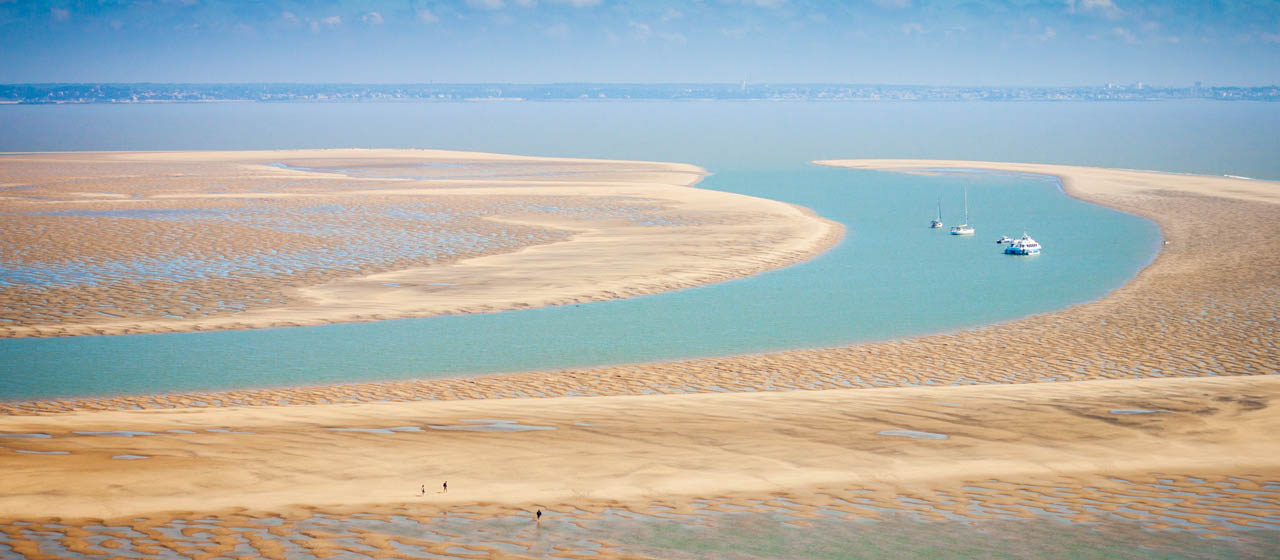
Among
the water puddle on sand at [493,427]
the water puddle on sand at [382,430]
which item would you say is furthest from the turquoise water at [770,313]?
the water puddle on sand at [382,430]

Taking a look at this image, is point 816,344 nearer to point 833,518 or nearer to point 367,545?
point 833,518

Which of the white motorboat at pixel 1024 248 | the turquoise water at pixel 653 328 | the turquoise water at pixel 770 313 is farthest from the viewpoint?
the white motorboat at pixel 1024 248

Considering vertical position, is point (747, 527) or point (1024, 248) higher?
point (747, 527)

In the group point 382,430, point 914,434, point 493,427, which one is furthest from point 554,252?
point 914,434

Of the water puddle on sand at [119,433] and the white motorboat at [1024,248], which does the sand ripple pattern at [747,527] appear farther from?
the white motorboat at [1024,248]

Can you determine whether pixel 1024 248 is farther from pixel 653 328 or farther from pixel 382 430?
pixel 382 430

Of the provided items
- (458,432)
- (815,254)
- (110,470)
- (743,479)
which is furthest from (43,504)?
(815,254)
